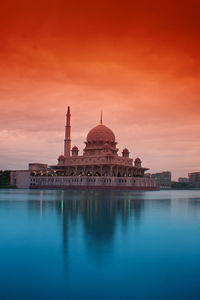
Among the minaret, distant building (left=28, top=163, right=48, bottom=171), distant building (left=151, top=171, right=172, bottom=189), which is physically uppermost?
the minaret

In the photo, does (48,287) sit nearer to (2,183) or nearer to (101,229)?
(101,229)

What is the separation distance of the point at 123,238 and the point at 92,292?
483 centimetres

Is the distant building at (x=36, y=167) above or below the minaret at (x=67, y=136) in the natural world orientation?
below

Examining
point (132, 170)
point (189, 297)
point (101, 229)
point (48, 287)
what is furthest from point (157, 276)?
point (132, 170)

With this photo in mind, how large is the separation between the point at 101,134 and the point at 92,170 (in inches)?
404

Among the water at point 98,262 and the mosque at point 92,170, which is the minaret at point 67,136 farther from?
the water at point 98,262

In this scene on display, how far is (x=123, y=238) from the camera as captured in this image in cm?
1058

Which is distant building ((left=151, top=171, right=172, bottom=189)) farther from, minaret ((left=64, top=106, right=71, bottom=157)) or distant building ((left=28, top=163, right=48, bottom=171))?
distant building ((left=28, top=163, right=48, bottom=171))

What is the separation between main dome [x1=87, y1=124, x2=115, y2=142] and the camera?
3078 inches

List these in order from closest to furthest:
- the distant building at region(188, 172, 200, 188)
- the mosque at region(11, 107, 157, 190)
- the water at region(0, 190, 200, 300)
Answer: the water at region(0, 190, 200, 300)
the mosque at region(11, 107, 157, 190)
the distant building at region(188, 172, 200, 188)

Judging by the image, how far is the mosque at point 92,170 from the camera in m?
70.0

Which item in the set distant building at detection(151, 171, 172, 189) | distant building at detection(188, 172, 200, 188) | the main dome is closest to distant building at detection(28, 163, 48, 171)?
the main dome

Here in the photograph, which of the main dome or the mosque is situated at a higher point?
the main dome

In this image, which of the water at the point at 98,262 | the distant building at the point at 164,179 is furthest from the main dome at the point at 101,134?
the distant building at the point at 164,179
